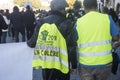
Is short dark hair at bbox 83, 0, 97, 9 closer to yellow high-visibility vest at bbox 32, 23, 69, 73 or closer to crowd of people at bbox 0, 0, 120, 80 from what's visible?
crowd of people at bbox 0, 0, 120, 80

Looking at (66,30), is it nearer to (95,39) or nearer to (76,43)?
(76,43)

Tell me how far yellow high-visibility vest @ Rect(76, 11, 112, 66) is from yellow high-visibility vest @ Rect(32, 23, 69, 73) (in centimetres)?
33

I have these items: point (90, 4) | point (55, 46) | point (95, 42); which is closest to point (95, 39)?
point (95, 42)

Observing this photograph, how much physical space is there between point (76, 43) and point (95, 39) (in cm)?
34

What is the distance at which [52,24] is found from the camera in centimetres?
602

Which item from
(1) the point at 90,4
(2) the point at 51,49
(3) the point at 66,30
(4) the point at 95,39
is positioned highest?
(1) the point at 90,4

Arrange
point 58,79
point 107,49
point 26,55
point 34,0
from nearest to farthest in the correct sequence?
point 107,49 → point 58,79 → point 26,55 → point 34,0

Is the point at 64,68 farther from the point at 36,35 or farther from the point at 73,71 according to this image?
the point at 36,35

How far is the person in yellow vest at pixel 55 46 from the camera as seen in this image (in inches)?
236

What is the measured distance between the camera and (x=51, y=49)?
6008 millimetres

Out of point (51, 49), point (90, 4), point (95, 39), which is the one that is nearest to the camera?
point (95, 39)

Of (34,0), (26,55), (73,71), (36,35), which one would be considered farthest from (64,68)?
(34,0)

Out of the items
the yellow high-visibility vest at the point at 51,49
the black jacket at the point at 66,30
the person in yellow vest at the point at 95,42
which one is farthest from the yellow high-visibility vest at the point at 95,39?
the yellow high-visibility vest at the point at 51,49

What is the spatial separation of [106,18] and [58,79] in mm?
1128
